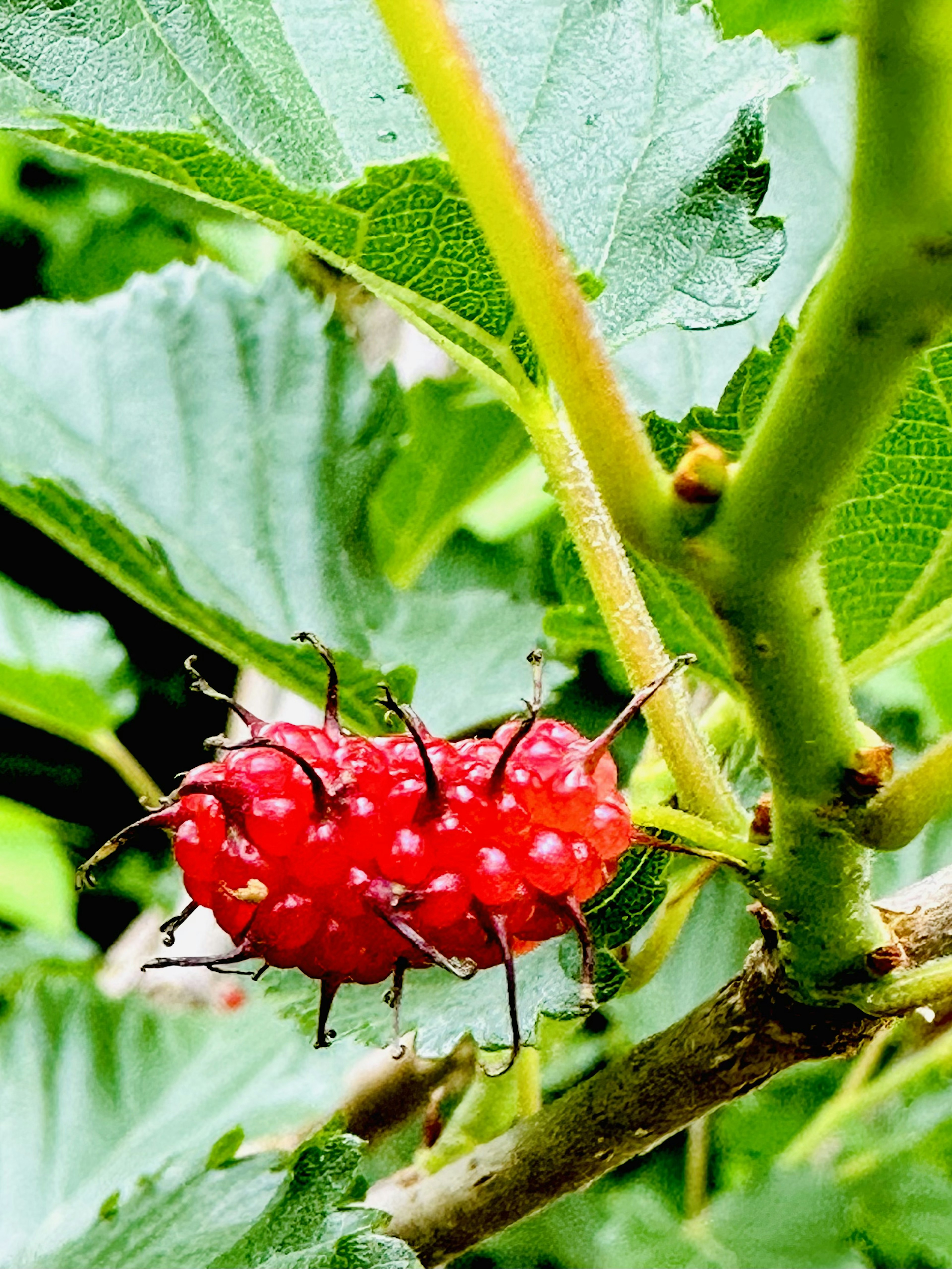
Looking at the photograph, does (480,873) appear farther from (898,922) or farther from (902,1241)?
(902,1241)

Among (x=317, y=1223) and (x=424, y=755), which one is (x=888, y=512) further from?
(x=317, y=1223)

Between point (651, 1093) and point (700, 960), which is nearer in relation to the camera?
point (651, 1093)

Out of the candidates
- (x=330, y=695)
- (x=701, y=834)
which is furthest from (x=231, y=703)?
(x=701, y=834)

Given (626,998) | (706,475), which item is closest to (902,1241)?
(626,998)

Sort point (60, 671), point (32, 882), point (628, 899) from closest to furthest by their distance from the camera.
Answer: point (628, 899) < point (60, 671) < point (32, 882)

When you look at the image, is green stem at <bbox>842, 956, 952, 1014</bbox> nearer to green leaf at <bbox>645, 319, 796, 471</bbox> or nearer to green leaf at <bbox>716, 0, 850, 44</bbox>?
green leaf at <bbox>645, 319, 796, 471</bbox>
